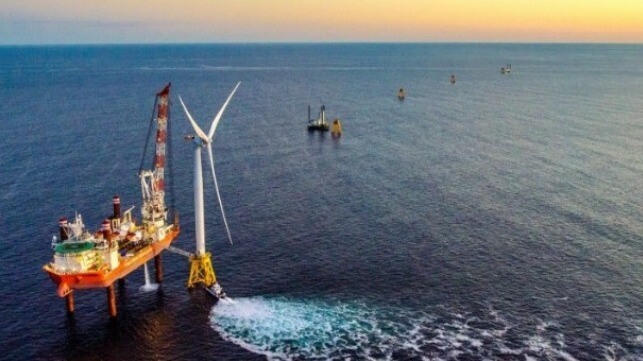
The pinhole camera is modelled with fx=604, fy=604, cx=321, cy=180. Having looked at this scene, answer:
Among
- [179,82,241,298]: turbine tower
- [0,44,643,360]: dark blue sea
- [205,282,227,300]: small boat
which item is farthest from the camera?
[179,82,241,298]: turbine tower

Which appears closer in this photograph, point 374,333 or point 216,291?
point 374,333

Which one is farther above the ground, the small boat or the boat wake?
the small boat

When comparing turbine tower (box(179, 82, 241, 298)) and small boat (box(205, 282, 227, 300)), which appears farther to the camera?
turbine tower (box(179, 82, 241, 298))

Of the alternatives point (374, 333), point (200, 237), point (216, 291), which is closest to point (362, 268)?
point (374, 333)

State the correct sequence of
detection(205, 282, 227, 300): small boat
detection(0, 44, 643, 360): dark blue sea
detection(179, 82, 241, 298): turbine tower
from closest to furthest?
1. detection(0, 44, 643, 360): dark blue sea
2. detection(205, 282, 227, 300): small boat
3. detection(179, 82, 241, 298): turbine tower

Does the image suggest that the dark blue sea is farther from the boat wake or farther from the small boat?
the small boat

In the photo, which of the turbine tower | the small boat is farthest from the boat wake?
the turbine tower

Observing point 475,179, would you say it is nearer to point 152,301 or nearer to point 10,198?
point 152,301

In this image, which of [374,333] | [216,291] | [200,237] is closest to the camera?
[374,333]

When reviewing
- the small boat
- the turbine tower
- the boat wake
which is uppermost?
the turbine tower

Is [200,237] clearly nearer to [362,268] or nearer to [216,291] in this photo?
[216,291]
